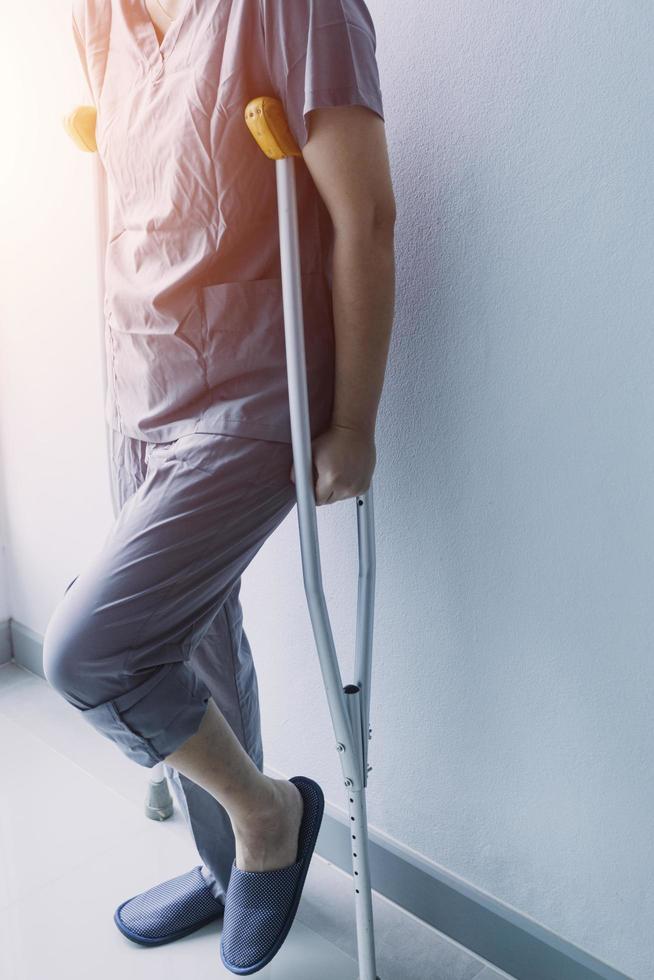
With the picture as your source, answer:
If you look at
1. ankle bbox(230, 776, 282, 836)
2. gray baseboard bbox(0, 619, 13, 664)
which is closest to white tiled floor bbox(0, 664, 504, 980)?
ankle bbox(230, 776, 282, 836)

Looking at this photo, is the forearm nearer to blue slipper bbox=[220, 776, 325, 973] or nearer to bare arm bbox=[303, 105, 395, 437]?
bare arm bbox=[303, 105, 395, 437]

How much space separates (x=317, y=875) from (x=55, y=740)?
0.74 m

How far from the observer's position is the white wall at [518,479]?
1.10 m

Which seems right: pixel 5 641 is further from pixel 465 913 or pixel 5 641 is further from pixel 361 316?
pixel 361 316

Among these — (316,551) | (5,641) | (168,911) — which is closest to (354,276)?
(316,551)

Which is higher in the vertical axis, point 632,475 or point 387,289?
point 387,289

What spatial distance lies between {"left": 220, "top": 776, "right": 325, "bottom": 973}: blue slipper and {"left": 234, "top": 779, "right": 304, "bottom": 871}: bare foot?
0.01m

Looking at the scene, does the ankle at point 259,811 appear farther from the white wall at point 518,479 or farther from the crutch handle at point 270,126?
the crutch handle at point 270,126

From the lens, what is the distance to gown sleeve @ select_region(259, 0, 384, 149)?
1.01 meters

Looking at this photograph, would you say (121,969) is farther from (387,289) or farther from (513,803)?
(387,289)

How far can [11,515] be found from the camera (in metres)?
2.37

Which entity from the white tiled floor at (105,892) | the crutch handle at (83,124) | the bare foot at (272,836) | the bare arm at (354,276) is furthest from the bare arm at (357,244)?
the white tiled floor at (105,892)

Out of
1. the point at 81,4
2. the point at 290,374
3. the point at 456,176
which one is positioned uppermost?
the point at 81,4

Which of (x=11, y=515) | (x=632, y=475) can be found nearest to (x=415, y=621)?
(x=632, y=475)
